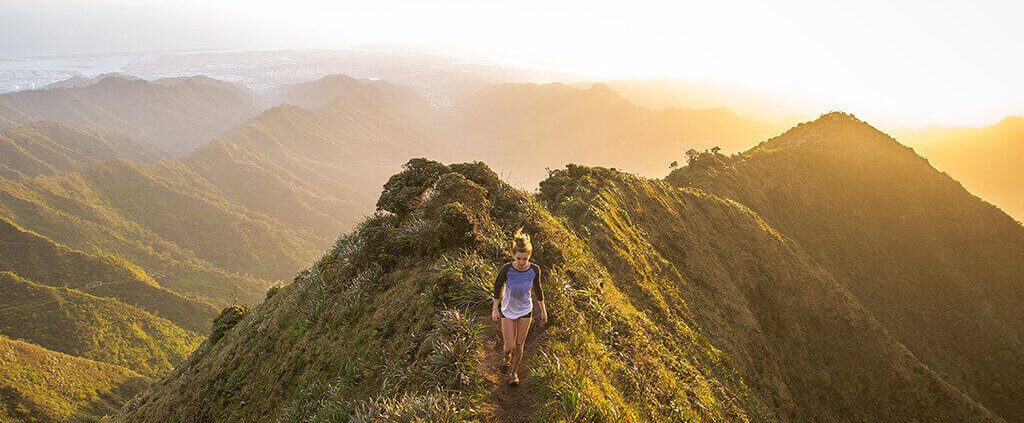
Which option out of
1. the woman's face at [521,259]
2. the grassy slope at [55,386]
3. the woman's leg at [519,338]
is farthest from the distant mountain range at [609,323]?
the grassy slope at [55,386]

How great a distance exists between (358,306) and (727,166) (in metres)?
38.5

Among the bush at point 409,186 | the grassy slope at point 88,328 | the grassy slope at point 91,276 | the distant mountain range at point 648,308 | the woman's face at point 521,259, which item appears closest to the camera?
the woman's face at point 521,259

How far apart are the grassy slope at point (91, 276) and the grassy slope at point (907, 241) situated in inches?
3224

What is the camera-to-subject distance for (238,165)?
16675 centimetres

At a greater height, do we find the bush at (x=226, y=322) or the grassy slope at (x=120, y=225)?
the bush at (x=226, y=322)

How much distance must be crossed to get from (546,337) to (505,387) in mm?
1530

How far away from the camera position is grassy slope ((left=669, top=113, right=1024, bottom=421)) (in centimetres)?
3353

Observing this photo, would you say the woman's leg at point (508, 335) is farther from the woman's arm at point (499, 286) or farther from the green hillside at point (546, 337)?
the green hillside at point (546, 337)

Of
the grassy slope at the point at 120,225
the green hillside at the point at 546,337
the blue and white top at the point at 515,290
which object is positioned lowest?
the grassy slope at the point at 120,225

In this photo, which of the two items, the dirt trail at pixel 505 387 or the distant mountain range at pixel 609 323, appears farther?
the distant mountain range at pixel 609 323

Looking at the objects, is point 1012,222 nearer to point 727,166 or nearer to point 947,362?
point 947,362

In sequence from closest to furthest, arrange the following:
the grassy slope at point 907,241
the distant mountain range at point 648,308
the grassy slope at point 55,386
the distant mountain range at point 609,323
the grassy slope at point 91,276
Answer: the distant mountain range at point 609,323 → the distant mountain range at point 648,308 → the grassy slope at point 907,241 → the grassy slope at point 55,386 → the grassy slope at point 91,276

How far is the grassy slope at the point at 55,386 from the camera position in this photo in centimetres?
4019

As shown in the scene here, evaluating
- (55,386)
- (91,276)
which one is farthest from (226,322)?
(91,276)
